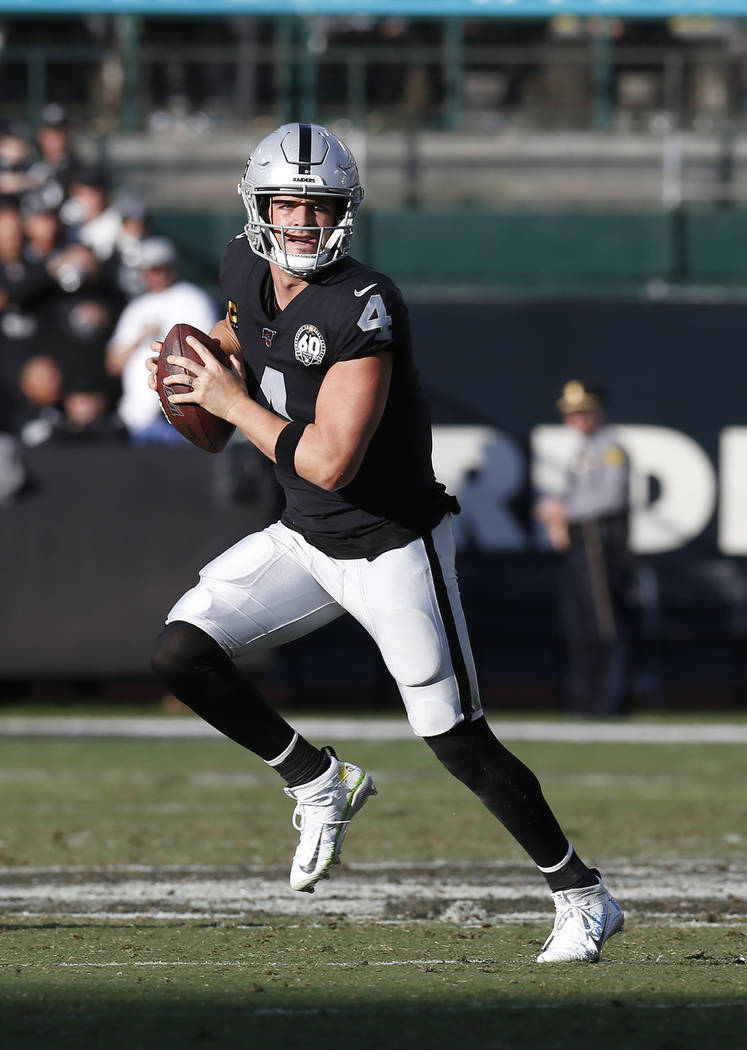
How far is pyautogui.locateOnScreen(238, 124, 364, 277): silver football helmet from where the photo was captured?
4359mm

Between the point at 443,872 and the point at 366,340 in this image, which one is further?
the point at 443,872

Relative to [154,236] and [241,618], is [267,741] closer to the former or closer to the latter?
[241,618]

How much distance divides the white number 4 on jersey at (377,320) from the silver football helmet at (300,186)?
245mm

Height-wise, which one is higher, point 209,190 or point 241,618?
point 209,190

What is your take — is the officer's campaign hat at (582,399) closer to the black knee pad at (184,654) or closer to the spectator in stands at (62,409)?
the spectator in stands at (62,409)

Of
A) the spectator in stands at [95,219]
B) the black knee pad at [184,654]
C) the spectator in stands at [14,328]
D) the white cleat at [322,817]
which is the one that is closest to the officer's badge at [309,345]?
the black knee pad at [184,654]

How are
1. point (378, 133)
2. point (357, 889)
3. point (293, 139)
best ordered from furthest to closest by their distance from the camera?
point (378, 133), point (357, 889), point (293, 139)

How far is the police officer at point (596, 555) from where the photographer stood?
10492mm

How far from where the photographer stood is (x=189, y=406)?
4.54 m

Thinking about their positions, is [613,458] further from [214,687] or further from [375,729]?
[214,687]

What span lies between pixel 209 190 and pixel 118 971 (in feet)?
39.1

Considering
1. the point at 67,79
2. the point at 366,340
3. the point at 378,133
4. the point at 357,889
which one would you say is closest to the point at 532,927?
the point at 357,889

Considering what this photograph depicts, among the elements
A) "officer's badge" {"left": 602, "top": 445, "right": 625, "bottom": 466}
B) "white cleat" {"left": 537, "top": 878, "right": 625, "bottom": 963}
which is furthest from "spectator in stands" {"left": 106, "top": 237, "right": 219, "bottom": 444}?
"white cleat" {"left": 537, "top": 878, "right": 625, "bottom": 963}

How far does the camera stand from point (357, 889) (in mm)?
5363
